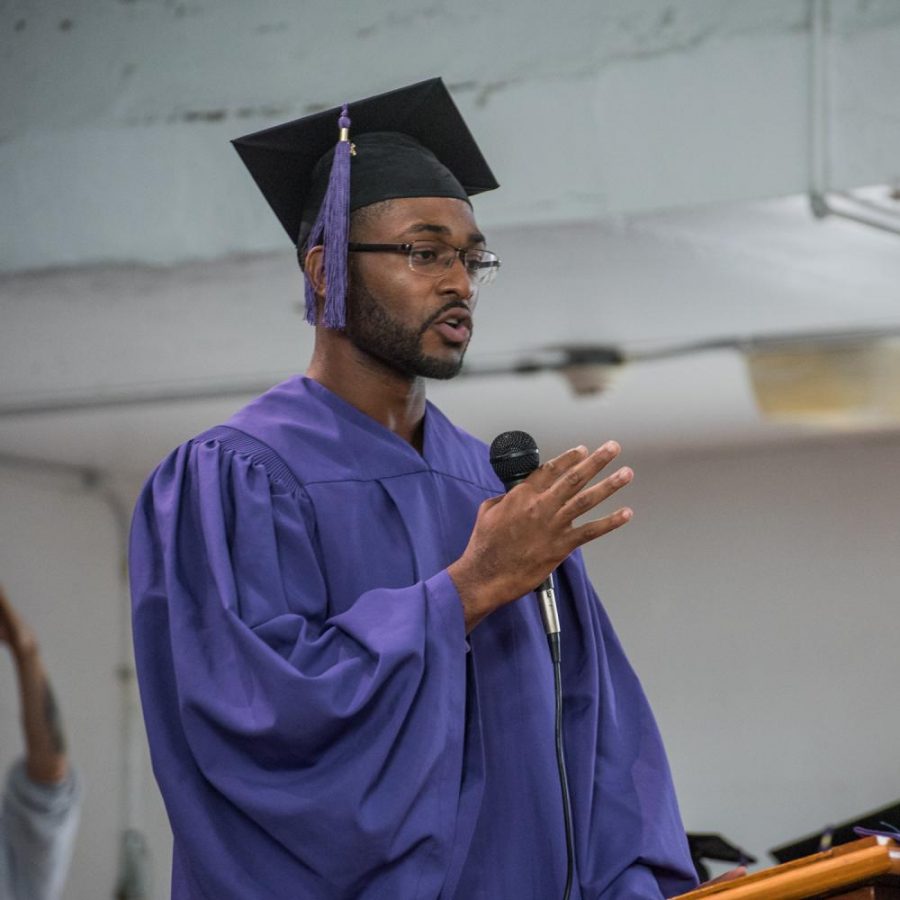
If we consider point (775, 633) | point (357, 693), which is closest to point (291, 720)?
point (357, 693)

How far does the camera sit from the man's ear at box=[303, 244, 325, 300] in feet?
6.48

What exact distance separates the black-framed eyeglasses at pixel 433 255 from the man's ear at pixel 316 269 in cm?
7

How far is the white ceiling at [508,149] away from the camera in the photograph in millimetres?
3346

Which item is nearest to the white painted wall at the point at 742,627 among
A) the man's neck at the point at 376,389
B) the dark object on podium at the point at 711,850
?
the dark object on podium at the point at 711,850

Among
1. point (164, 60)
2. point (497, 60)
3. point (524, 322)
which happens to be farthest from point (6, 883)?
point (497, 60)

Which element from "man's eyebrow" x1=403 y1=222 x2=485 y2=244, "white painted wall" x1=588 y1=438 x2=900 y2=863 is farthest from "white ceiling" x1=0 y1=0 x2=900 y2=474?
"white painted wall" x1=588 y1=438 x2=900 y2=863

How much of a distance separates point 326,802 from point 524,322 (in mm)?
3228

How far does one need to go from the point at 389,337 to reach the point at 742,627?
4661 mm

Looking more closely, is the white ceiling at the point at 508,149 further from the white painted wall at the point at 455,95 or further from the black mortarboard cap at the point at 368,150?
the black mortarboard cap at the point at 368,150

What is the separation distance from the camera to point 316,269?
6.51 ft

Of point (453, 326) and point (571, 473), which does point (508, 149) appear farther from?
point (571, 473)

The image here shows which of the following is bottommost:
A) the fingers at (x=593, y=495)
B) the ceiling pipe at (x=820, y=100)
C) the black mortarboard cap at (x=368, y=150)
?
the fingers at (x=593, y=495)

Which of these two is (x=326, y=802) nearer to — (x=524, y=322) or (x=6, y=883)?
(x=524, y=322)

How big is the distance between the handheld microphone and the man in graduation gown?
1.5 inches
